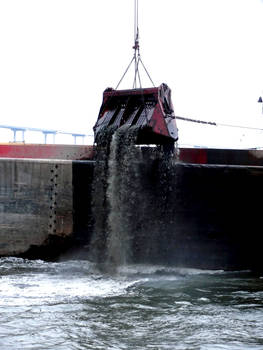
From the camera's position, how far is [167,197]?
30.1ft

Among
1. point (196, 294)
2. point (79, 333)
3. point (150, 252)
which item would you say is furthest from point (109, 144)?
point (79, 333)

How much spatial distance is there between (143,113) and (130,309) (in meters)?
3.75

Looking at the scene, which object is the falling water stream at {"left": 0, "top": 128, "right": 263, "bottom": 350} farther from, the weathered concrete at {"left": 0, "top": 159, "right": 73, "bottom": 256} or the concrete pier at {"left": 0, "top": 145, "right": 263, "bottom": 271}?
the weathered concrete at {"left": 0, "top": 159, "right": 73, "bottom": 256}

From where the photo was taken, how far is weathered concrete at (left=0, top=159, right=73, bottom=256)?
32.1ft

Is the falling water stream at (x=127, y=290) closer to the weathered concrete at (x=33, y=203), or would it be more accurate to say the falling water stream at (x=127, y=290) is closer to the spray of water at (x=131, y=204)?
the spray of water at (x=131, y=204)

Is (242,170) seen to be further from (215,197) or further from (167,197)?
(167,197)

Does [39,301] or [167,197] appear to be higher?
[167,197]

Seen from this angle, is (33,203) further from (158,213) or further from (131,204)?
(158,213)

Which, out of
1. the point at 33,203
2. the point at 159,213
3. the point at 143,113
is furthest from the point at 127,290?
the point at 33,203

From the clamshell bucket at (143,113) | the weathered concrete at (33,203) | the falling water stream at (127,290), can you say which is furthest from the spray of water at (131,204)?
the weathered concrete at (33,203)

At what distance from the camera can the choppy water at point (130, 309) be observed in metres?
5.02

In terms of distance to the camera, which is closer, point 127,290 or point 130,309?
point 130,309

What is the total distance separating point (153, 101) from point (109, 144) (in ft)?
3.39

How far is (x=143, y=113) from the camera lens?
8953 millimetres
